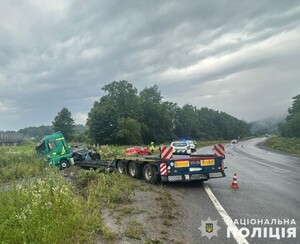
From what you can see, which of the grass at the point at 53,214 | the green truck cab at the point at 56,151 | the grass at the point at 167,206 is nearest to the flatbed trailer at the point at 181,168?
the grass at the point at 167,206

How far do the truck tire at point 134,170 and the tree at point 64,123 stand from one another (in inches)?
3306

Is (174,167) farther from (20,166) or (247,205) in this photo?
(20,166)

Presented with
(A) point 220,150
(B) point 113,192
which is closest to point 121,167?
(A) point 220,150

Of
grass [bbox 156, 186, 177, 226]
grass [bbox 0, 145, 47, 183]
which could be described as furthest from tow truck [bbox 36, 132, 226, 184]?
grass [bbox 0, 145, 47, 183]

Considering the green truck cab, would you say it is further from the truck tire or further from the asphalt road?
the asphalt road

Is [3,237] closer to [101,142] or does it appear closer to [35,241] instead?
[35,241]

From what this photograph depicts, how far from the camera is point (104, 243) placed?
5.97m

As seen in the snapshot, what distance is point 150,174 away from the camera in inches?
523

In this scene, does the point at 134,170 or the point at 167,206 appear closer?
the point at 167,206

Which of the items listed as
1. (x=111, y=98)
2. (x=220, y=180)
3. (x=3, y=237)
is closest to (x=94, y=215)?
(x=3, y=237)

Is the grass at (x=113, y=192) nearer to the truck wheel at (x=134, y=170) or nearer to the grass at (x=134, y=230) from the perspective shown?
the grass at (x=134, y=230)

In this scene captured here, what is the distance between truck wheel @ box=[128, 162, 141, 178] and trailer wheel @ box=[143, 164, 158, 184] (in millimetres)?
561

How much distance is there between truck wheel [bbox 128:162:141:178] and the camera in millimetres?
14316

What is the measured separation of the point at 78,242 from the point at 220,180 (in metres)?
9.40
